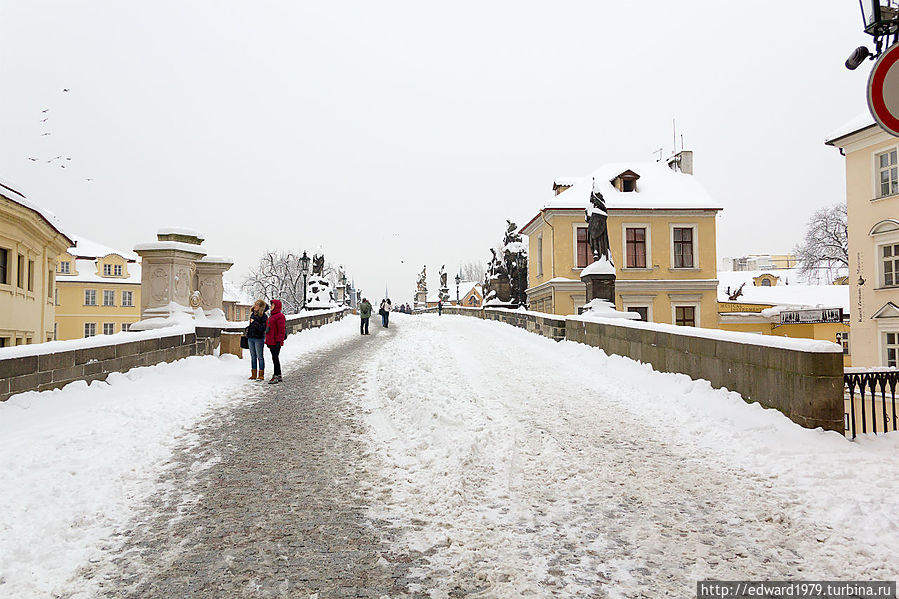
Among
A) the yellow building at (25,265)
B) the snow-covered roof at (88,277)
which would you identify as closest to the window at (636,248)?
the yellow building at (25,265)

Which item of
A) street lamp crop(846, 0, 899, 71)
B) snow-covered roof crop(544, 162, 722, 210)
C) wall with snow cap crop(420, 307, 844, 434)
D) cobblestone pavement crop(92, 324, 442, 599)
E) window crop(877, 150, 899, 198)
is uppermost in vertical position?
snow-covered roof crop(544, 162, 722, 210)

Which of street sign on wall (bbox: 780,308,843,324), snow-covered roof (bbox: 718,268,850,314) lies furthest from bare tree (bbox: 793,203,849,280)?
street sign on wall (bbox: 780,308,843,324)

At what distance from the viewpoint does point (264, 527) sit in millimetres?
4207

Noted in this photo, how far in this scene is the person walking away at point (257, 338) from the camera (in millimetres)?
11008

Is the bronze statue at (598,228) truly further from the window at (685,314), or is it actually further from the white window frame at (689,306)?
the window at (685,314)

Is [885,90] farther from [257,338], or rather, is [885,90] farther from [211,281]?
[211,281]

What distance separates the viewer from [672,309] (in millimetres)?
33875

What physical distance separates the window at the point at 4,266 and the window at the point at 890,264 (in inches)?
1268

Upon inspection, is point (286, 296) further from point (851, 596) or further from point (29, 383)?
point (851, 596)

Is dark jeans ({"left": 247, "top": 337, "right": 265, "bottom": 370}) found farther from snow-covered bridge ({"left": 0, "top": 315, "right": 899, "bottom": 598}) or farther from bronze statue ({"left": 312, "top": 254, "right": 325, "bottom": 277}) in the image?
bronze statue ({"left": 312, "top": 254, "right": 325, "bottom": 277})

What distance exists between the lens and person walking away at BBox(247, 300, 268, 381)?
11008 millimetres

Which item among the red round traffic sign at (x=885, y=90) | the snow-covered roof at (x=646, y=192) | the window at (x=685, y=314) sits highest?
the snow-covered roof at (x=646, y=192)

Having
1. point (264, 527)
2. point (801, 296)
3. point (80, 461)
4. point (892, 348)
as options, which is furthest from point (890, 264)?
point (80, 461)

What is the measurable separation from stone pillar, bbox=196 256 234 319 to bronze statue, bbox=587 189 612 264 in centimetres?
992
